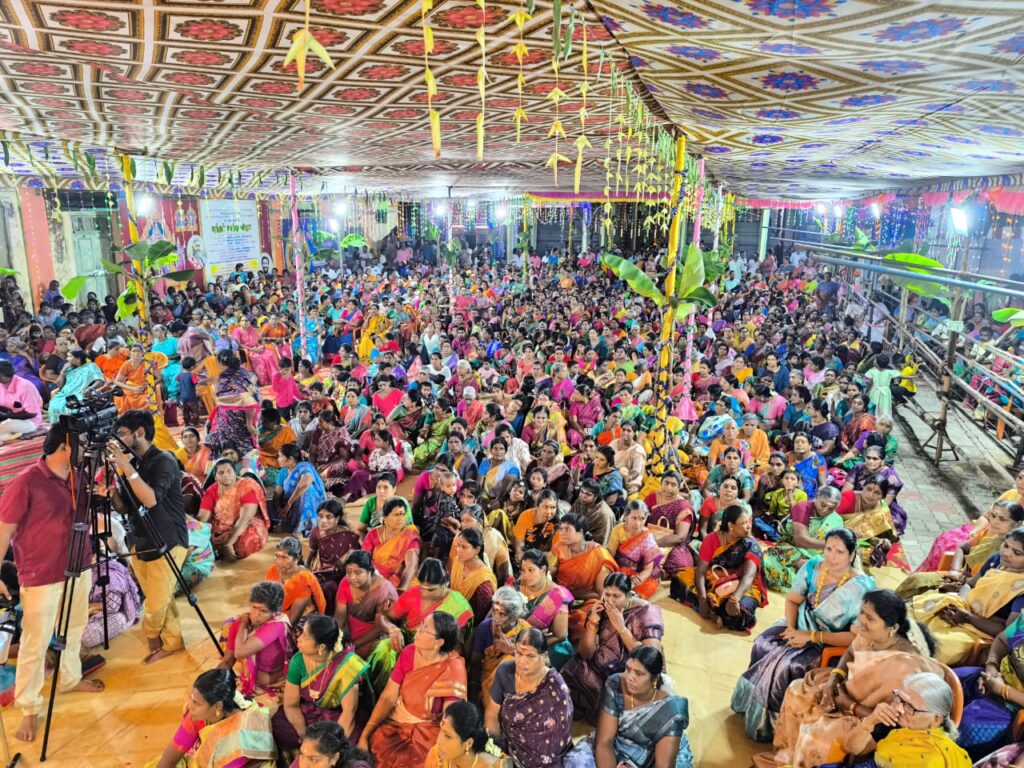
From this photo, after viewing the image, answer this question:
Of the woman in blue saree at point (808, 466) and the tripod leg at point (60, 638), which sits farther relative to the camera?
the woman in blue saree at point (808, 466)

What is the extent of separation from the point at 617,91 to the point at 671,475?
259 cm

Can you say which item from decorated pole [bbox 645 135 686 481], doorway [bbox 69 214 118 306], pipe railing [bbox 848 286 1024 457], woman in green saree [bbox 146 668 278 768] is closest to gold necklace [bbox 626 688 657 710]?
woman in green saree [bbox 146 668 278 768]

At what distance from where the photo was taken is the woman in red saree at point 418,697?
297cm

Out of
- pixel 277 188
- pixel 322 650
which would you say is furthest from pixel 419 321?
pixel 322 650

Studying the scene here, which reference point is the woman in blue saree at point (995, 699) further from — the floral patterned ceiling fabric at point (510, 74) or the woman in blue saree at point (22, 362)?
the woman in blue saree at point (22, 362)

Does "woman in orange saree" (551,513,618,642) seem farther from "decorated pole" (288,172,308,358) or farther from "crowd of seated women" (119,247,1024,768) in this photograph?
"decorated pole" (288,172,308,358)

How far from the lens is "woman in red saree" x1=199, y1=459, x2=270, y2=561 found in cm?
504

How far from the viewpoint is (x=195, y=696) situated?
8.84 feet

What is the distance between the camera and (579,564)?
4012mm

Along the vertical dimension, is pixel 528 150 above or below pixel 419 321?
above

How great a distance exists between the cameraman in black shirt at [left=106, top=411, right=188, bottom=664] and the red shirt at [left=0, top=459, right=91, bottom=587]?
1.01 ft

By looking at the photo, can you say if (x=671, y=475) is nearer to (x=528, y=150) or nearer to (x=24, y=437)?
(x=528, y=150)

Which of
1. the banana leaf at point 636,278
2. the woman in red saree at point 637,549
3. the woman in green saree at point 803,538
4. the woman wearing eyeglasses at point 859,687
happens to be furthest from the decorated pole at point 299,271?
the woman wearing eyeglasses at point 859,687

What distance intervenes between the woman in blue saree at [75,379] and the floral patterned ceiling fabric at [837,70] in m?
5.80
